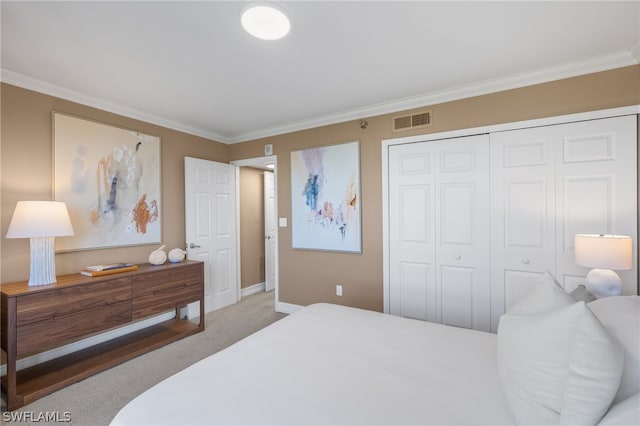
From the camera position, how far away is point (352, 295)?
3.38 meters

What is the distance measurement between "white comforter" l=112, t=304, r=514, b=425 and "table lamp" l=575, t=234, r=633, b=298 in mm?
989

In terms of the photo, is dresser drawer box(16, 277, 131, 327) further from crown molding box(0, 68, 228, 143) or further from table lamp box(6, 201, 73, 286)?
crown molding box(0, 68, 228, 143)

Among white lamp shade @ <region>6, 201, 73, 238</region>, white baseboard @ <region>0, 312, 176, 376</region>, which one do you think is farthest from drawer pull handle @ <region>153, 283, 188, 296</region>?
white lamp shade @ <region>6, 201, 73, 238</region>

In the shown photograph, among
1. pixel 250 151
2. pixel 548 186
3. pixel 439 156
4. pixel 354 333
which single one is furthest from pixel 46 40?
pixel 548 186

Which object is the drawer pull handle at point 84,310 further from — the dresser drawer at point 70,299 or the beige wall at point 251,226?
the beige wall at point 251,226

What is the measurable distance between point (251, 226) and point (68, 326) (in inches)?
112

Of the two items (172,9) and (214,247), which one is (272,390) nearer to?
(172,9)

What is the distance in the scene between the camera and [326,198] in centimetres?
354

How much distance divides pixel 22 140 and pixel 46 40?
3.32ft

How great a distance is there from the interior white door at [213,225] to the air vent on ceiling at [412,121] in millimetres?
2506

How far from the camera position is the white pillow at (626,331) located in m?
0.86

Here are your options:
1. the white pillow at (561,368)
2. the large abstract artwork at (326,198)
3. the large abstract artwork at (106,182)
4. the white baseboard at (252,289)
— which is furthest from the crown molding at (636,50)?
the white baseboard at (252,289)

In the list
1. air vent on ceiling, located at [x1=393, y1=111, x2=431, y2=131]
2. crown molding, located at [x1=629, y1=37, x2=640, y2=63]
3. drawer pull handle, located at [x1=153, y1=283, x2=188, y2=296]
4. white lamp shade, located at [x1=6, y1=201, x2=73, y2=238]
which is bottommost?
drawer pull handle, located at [x1=153, y1=283, x2=188, y2=296]

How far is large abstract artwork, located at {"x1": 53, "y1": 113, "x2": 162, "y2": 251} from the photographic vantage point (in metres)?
2.69
